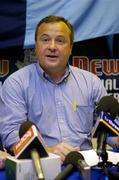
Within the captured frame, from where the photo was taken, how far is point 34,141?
3.15 feet

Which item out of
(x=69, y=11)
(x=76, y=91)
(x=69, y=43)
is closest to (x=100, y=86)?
(x=76, y=91)

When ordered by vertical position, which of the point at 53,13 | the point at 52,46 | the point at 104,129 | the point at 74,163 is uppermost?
the point at 53,13

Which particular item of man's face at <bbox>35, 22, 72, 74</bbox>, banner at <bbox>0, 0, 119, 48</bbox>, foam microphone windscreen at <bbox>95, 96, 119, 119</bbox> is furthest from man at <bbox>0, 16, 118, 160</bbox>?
foam microphone windscreen at <bbox>95, 96, 119, 119</bbox>

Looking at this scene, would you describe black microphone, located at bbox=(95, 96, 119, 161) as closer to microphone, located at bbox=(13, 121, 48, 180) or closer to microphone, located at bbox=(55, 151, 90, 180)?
microphone, located at bbox=(55, 151, 90, 180)

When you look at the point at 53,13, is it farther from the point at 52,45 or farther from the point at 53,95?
the point at 53,95

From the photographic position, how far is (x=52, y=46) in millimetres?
1661

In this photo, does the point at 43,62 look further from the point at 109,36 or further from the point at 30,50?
the point at 109,36

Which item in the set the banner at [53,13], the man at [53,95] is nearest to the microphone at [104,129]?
the man at [53,95]

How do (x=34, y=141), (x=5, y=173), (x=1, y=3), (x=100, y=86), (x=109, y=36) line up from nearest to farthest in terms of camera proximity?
(x=34, y=141)
(x=5, y=173)
(x=100, y=86)
(x=1, y=3)
(x=109, y=36)

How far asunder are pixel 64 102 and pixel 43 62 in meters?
0.22

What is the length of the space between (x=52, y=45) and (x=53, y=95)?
0.24m

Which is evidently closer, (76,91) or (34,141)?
(34,141)

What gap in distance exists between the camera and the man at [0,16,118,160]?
164 cm

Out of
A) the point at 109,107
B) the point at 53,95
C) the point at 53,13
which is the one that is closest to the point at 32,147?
the point at 109,107
